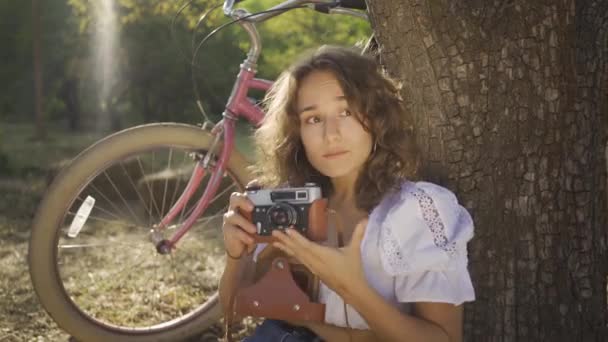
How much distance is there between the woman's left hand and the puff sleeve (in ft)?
0.37

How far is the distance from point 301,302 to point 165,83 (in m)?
8.98

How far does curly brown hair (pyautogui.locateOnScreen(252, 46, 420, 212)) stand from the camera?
1.96 metres

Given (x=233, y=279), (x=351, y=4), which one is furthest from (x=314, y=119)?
(x=351, y=4)

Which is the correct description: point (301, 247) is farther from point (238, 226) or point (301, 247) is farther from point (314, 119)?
point (314, 119)

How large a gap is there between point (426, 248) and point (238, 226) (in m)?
0.43

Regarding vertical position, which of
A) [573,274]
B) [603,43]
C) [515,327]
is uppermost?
[603,43]

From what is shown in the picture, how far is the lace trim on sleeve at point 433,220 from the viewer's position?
1813 millimetres

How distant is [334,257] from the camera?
5.67 feet

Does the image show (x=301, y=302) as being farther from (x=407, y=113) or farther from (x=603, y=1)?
(x=603, y=1)

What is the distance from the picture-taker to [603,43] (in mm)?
2256

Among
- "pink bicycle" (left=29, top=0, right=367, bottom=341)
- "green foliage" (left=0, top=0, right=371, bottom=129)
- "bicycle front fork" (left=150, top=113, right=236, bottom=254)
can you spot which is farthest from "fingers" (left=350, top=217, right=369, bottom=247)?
"green foliage" (left=0, top=0, right=371, bottom=129)

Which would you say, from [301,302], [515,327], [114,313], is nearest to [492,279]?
[515,327]

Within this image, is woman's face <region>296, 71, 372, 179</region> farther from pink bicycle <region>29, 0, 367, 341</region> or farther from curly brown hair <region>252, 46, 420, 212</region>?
pink bicycle <region>29, 0, 367, 341</region>

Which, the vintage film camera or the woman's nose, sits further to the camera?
the woman's nose
